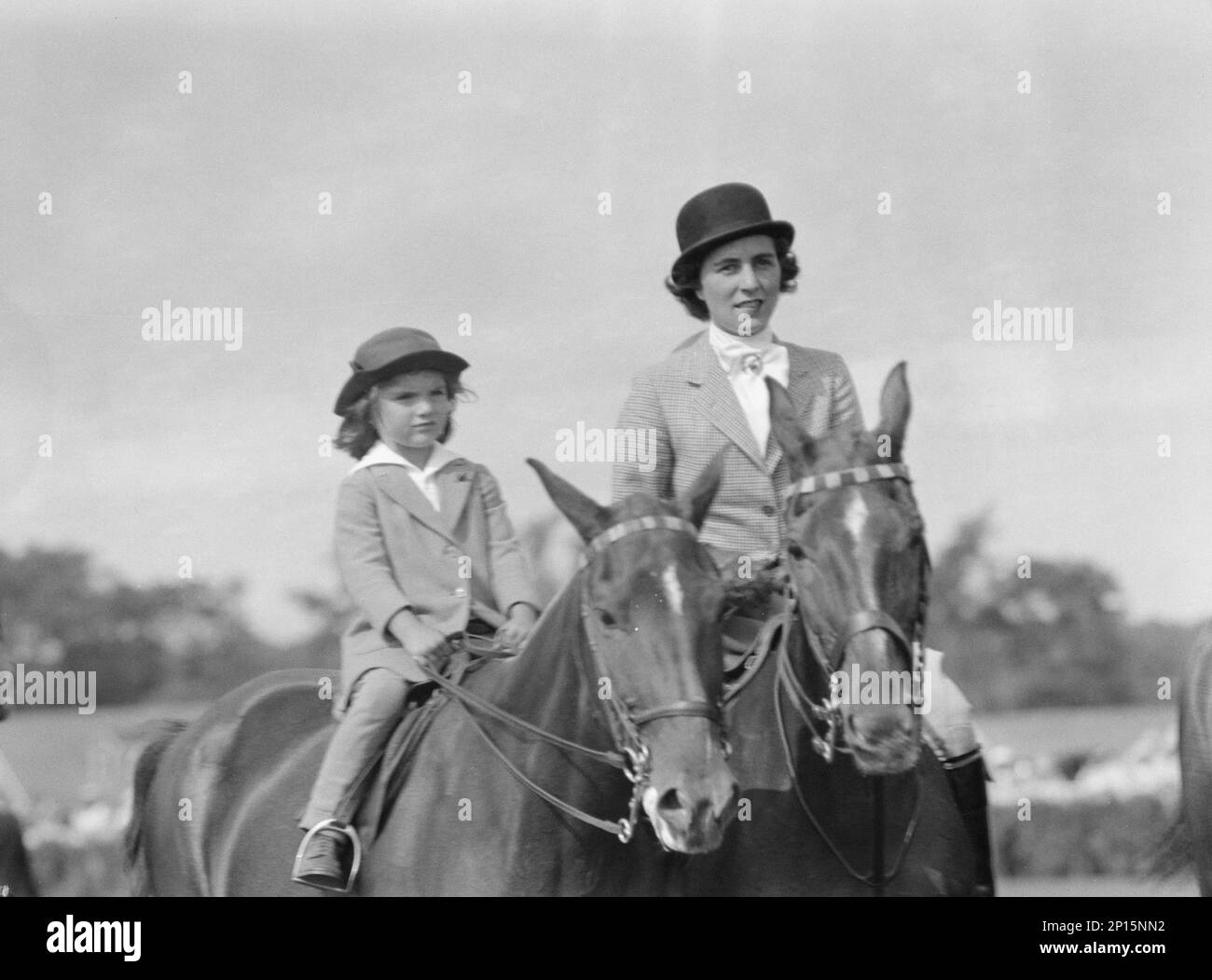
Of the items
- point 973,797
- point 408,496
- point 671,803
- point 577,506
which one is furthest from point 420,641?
point 973,797

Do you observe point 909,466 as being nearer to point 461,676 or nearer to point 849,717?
point 849,717

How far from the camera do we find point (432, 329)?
6180mm

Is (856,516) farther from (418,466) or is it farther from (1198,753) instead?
(1198,753)

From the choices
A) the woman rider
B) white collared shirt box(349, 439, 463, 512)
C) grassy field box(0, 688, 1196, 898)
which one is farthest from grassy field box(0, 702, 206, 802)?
the woman rider

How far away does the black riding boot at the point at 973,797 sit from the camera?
5.55 meters

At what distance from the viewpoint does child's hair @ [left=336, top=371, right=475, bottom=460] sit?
6.01m

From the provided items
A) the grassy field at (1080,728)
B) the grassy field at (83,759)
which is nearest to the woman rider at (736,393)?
the grassy field at (83,759)

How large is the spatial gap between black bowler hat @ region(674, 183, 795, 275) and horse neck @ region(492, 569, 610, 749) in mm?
1593

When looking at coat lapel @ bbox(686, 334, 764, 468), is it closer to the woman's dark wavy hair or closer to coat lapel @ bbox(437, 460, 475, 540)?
the woman's dark wavy hair

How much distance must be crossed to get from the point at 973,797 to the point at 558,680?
167 centimetres

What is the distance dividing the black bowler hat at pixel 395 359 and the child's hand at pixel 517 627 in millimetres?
935

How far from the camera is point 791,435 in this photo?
4.96m
